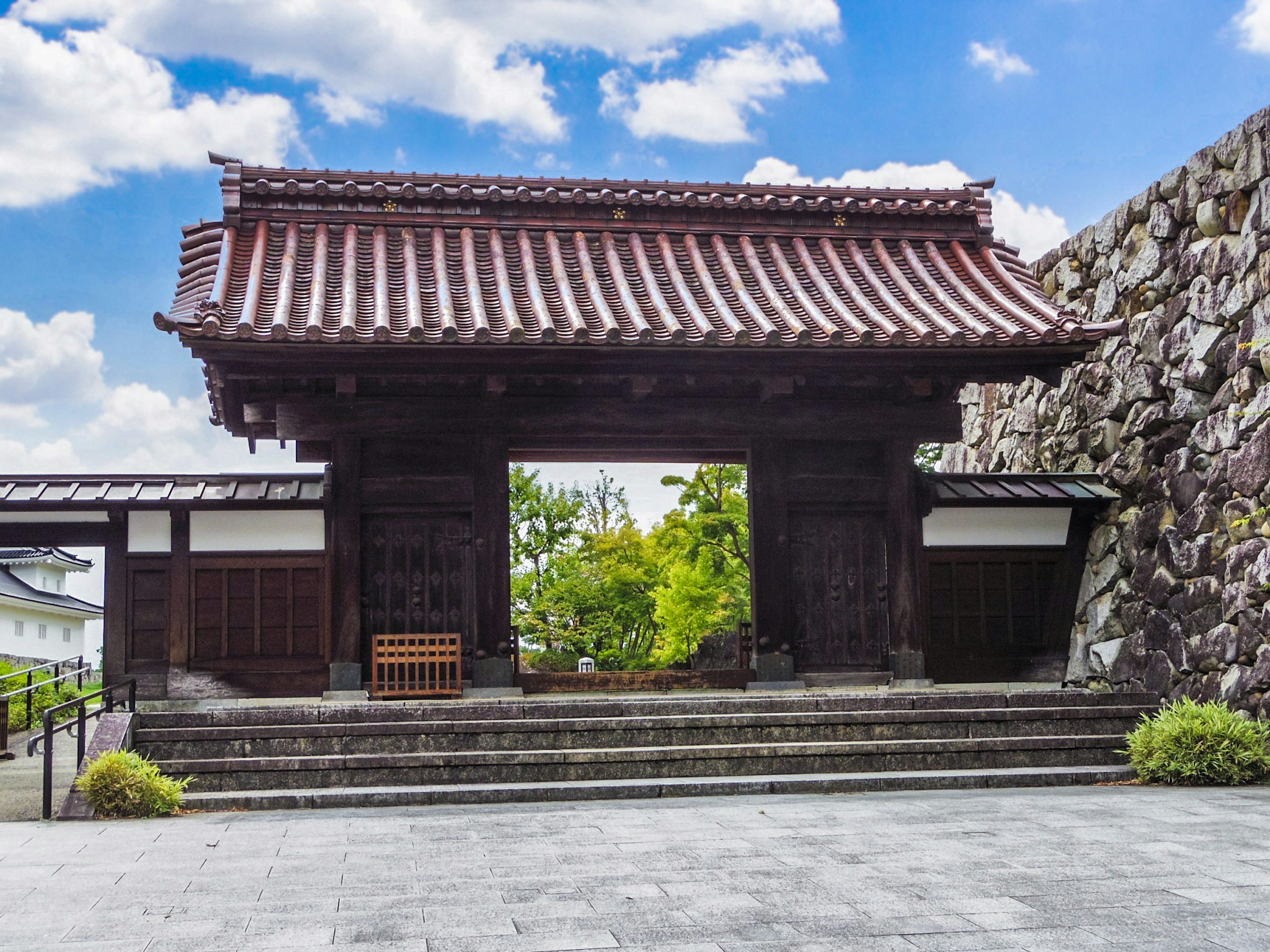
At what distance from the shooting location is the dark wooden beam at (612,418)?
36.0 feet

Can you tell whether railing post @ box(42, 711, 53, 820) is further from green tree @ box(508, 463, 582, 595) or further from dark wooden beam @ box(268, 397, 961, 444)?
green tree @ box(508, 463, 582, 595)

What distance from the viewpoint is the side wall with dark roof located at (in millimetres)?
10320

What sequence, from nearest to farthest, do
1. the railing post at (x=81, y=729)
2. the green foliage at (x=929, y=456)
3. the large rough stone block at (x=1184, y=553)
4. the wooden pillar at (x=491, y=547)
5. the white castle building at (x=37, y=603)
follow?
the railing post at (x=81, y=729) → the large rough stone block at (x=1184, y=553) → the wooden pillar at (x=491, y=547) → the green foliage at (x=929, y=456) → the white castle building at (x=37, y=603)

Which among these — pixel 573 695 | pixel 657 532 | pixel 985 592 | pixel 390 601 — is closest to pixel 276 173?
pixel 390 601

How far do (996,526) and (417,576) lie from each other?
6223 millimetres

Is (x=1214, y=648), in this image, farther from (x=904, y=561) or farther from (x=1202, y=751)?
(x=904, y=561)

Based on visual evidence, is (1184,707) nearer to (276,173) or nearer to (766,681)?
(766,681)

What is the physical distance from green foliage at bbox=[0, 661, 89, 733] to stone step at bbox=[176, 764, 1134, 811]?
15.6 feet

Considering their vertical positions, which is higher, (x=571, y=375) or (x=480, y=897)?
(x=571, y=375)

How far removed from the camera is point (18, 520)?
11430 millimetres

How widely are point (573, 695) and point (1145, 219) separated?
8.21m

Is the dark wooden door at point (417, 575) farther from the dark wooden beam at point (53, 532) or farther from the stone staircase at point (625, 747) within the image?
the dark wooden beam at point (53, 532)

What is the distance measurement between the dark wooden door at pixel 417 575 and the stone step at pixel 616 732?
7.01ft

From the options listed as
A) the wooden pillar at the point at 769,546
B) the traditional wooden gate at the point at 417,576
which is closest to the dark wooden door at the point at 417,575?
the traditional wooden gate at the point at 417,576
